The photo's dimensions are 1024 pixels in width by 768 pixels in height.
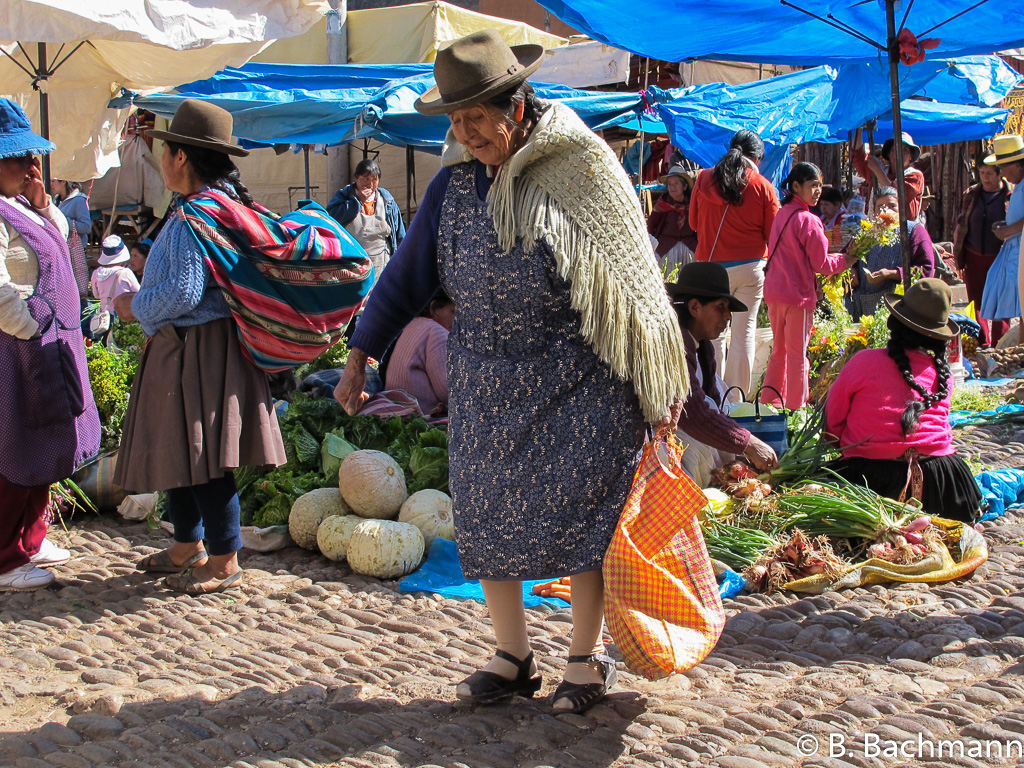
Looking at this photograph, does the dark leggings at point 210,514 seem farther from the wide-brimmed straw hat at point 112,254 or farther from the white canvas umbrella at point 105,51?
the wide-brimmed straw hat at point 112,254

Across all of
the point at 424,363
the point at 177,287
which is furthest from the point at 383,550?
the point at 424,363

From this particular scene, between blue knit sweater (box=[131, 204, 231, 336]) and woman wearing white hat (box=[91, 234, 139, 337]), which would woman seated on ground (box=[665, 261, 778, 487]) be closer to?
blue knit sweater (box=[131, 204, 231, 336])

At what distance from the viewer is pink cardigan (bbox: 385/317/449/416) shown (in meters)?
6.40

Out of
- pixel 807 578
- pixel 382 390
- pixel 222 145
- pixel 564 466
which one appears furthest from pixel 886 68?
pixel 564 466

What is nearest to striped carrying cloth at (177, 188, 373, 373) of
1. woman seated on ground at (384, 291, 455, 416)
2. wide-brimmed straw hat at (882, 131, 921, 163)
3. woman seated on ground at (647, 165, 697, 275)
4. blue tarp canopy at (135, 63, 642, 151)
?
woman seated on ground at (384, 291, 455, 416)

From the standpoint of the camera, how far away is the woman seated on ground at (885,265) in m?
8.84

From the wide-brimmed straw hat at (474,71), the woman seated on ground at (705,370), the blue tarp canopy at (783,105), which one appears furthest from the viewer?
the blue tarp canopy at (783,105)

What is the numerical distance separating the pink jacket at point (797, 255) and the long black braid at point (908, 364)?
2388mm

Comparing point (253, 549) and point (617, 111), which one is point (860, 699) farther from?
point (617, 111)

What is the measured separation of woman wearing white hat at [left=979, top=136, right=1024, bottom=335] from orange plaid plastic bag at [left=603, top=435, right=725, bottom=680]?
7.63m

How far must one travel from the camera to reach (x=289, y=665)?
3617mm

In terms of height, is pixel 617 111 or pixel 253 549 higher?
pixel 617 111

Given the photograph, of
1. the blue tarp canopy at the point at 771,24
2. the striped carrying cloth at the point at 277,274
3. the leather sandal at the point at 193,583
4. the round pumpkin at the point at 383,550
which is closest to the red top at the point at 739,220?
the blue tarp canopy at the point at 771,24

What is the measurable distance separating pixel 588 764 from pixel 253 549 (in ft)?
9.73
